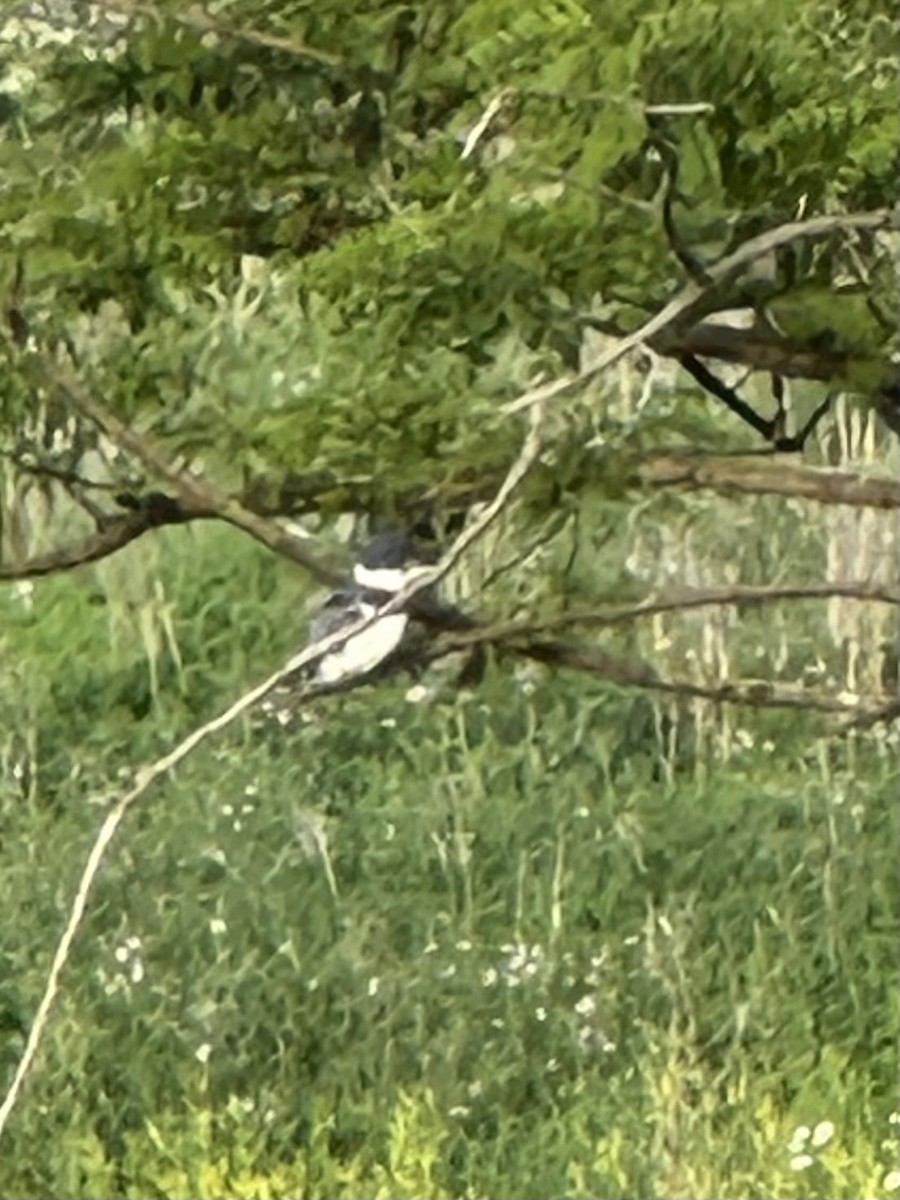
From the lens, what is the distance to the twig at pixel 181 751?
0.96 metres

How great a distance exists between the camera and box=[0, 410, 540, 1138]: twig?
96cm

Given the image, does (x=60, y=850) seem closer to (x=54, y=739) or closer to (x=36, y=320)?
(x=54, y=739)

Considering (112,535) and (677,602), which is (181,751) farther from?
(677,602)

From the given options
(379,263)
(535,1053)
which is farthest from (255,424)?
(535,1053)

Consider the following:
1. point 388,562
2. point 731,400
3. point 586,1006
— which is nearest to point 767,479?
point 731,400

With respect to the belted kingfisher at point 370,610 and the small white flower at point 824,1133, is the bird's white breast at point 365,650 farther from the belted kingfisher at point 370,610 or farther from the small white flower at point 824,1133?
the small white flower at point 824,1133

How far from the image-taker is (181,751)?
1018mm

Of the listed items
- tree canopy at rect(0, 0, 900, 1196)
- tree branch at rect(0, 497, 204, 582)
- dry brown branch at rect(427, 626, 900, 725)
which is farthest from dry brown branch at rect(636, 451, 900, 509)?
tree branch at rect(0, 497, 204, 582)

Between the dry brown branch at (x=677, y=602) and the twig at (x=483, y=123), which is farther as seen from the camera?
the dry brown branch at (x=677, y=602)

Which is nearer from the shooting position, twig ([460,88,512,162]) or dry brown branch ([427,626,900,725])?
twig ([460,88,512,162])

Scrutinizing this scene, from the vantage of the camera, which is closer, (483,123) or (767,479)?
(483,123)

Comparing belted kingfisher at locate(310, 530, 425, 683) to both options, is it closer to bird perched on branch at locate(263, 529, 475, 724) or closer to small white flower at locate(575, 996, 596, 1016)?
bird perched on branch at locate(263, 529, 475, 724)

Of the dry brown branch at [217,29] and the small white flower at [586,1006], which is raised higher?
the dry brown branch at [217,29]

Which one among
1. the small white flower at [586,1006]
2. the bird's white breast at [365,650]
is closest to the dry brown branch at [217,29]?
the bird's white breast at [365,650]
